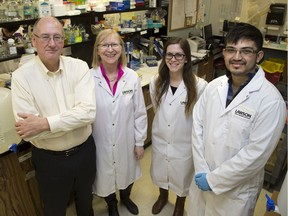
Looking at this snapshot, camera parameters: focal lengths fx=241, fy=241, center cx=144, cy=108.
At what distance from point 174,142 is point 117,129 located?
0.45 meters

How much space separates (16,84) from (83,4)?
1306mm

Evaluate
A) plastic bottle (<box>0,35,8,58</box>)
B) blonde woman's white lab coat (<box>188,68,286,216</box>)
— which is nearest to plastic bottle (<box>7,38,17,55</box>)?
plastic bottle (<box>0,35,8,58</box>)

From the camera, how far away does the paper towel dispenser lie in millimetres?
3888

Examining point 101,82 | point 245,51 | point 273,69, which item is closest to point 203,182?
point 245,51

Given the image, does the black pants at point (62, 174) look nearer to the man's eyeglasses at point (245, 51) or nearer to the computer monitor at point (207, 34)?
the man's eyeglasses at point (245, 51)

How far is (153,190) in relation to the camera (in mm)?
2422

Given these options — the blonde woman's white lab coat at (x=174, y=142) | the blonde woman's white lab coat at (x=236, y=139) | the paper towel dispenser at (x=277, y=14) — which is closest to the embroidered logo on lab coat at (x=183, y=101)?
the blonde woman's white lab coat at (x=174, y=142)

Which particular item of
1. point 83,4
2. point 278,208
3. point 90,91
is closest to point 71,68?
point 90,91

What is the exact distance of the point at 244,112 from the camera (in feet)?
4.20

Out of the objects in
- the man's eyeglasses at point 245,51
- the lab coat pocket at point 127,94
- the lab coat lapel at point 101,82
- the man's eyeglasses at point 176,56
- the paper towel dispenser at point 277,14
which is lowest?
the lab coat pocket at point 127,94

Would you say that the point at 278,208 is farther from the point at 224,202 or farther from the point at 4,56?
the point at 4,56

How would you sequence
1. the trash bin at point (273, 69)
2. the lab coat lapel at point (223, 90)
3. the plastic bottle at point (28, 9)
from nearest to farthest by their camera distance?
the lab coat lapel at point (223, 90) → the plastic bottle at point (28, 9) → the trash bin at point (273, 69)

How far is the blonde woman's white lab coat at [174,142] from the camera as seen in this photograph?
69.4 inches

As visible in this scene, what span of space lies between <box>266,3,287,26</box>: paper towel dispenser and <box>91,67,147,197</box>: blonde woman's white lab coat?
334 cm
